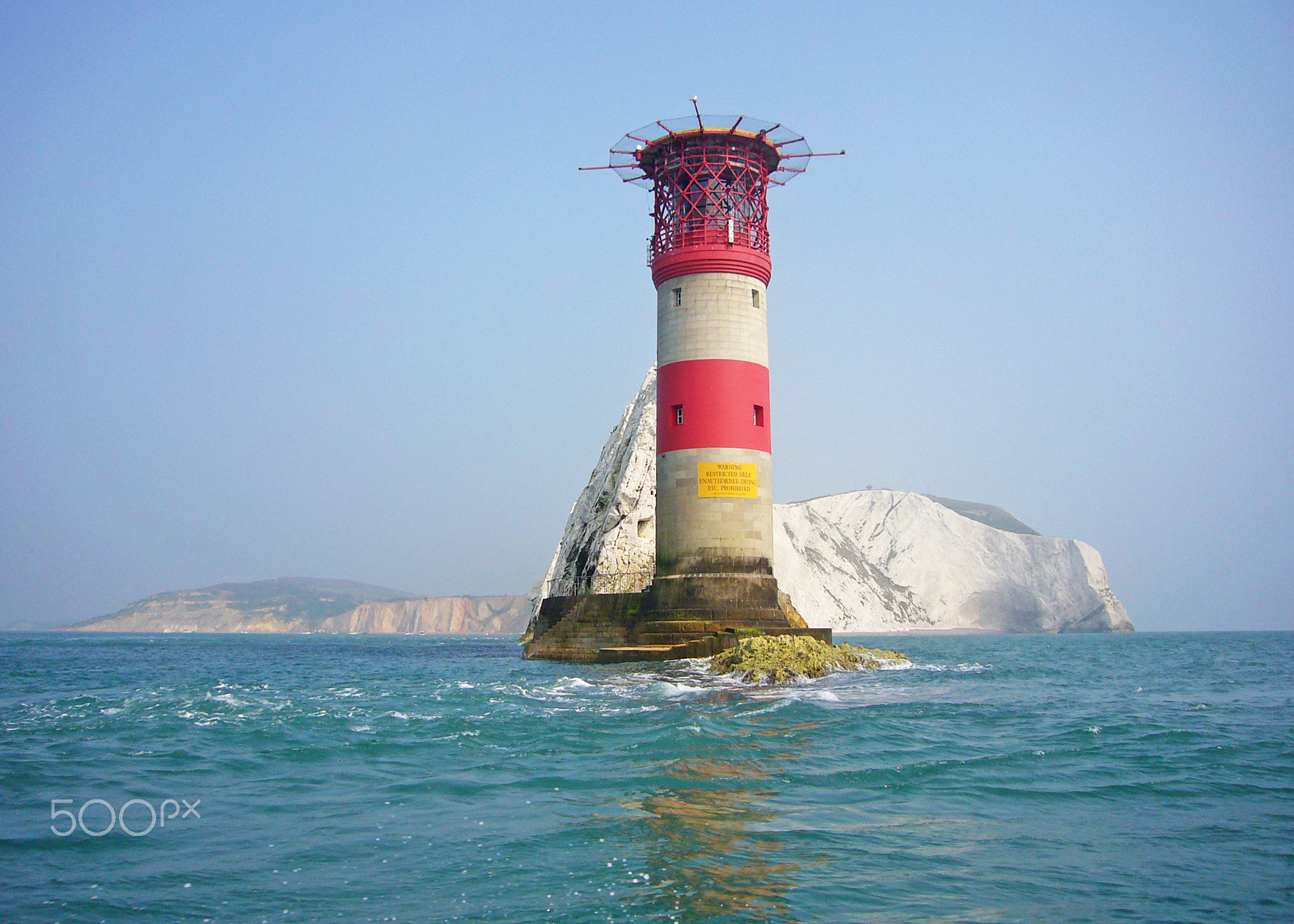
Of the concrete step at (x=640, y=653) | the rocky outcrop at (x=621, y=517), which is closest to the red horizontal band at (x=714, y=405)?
the concrete step at (x=640, y=653)

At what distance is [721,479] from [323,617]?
594 feet

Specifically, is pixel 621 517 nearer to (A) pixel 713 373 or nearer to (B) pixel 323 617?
(A) pixel 713 373

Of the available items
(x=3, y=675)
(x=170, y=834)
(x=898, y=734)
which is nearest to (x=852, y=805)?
(x=898, y=734)

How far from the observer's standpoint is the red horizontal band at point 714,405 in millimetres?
24109

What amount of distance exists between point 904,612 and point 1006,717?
3068 inches

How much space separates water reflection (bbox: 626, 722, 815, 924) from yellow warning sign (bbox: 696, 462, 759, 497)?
44.0 feet

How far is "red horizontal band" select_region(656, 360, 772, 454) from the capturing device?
79.1 feet

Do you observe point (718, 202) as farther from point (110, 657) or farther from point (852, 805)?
point (110, 657)

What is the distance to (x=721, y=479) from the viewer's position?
945 inches

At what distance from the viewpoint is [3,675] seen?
27.8 meters

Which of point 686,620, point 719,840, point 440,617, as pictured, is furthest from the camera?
point 440,617

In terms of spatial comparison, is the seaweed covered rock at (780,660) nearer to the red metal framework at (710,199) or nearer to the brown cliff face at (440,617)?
the red metal framework at (710,199)

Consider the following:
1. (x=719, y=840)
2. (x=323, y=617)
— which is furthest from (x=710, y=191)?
(x=323, y=617)

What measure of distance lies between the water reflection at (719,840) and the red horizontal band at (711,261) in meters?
16.1
